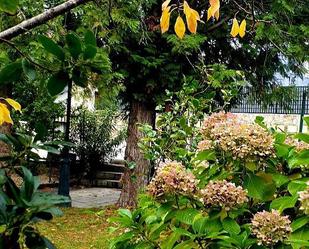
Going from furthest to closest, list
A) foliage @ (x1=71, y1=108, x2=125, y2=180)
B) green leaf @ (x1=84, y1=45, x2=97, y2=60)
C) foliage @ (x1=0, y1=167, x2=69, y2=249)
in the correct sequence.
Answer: foliage @ (x1=71, y1=108, x2=125, y2=180), green leaf @ (x1=84, y1=45, x2=97, y2=60), foliage @ (x1=0, y1=167, x2=69, y2=249)

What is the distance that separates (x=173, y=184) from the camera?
5.64 ft

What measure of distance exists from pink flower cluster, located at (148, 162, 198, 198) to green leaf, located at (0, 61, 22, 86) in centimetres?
83

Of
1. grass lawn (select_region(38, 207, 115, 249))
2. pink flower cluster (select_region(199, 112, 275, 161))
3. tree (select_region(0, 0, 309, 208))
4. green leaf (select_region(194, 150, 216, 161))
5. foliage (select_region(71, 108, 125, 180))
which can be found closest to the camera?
pink flower cluster (select_region(199, 112, 275, 161))

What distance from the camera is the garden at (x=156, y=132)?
40.9 inches

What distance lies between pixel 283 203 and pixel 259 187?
10cm

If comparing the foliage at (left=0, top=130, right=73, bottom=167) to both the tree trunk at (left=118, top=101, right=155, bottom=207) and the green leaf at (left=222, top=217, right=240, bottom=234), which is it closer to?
the green leaf at (left=222, top=217, right=240, bottom=234)

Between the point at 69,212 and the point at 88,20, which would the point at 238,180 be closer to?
the point at 88,20

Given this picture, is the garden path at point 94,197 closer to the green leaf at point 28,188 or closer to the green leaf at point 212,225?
the green leaf at point 212,225

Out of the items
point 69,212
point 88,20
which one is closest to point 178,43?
point 88,20

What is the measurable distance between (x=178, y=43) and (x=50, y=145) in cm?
561

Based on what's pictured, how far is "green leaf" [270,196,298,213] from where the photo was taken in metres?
1.62

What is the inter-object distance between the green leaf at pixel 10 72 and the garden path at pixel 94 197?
810cm

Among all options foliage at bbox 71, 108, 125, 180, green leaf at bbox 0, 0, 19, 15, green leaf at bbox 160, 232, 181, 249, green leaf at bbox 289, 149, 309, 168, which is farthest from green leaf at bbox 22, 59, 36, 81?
foliage at bbox 71, 108, 125, 180

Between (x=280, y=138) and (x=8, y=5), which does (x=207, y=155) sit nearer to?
(x=280, y=138)
